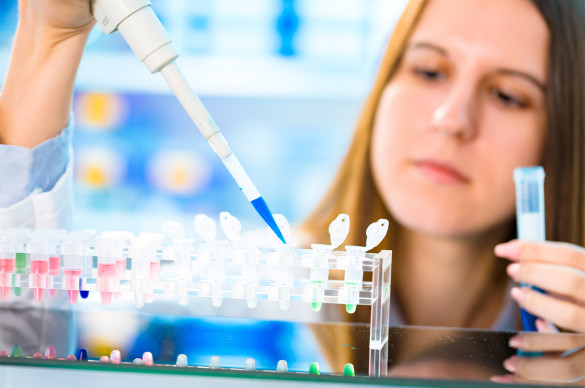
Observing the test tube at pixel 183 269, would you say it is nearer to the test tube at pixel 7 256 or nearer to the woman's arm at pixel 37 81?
the test tube at pixel 7 256

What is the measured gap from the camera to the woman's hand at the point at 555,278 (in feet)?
3.72

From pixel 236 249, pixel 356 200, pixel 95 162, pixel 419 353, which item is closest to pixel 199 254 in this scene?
pixel 236 249

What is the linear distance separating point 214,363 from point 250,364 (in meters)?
0.04

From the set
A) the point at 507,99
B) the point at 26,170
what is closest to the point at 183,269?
the point at 26,170

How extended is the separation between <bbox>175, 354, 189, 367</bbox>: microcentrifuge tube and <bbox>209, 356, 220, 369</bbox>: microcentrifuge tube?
25 mm

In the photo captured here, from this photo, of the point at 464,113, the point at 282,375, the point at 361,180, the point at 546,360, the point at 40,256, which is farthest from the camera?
the point at 361,180

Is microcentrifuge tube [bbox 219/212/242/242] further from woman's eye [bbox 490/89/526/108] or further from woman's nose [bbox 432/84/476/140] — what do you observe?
woman's eye [bbox 490/89/526/108]

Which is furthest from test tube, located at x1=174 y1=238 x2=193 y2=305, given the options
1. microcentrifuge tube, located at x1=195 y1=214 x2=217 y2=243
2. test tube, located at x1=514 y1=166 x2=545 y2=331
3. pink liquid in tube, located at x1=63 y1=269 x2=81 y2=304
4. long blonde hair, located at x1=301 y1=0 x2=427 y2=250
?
long blonde hair, located at x1=301 y1=0 x2=427 y2=250

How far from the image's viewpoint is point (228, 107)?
1.66 metres

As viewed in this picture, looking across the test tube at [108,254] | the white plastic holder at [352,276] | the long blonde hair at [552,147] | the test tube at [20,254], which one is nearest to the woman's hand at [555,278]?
the long blonde hair at [552,147]

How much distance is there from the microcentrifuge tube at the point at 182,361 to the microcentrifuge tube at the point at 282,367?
9 cm

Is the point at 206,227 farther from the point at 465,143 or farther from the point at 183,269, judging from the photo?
the point at 465,143

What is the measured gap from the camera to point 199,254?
0.76 metres

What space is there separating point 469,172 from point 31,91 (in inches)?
40.1
